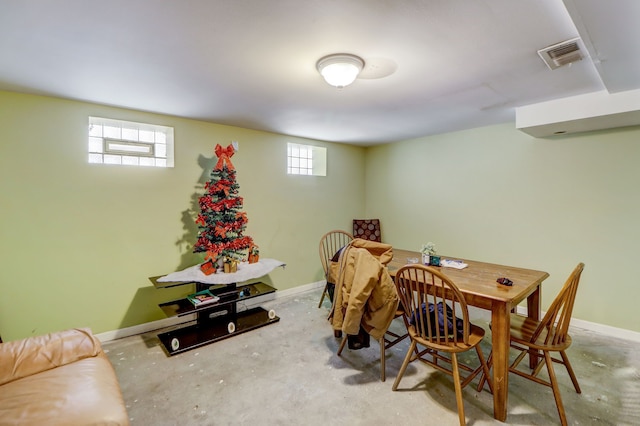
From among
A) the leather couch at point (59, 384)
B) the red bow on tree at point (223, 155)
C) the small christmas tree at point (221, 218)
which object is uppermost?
the red bow on tree at point (223, 155)

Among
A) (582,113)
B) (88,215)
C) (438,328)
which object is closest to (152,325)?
(88,215)

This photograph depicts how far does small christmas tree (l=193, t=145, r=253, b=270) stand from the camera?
2.95 m

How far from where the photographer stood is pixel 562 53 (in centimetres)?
182

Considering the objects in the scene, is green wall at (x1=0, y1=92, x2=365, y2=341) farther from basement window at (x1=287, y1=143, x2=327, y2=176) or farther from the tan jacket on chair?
the tan jacket on chair

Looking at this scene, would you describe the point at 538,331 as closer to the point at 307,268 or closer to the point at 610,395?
the point at 610,395

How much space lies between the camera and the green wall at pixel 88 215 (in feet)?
8.11

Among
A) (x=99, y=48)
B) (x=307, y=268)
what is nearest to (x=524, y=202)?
(x=307, y=268)

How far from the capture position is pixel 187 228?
10.8 feet

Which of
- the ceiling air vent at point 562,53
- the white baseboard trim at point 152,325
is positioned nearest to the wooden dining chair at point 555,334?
the ceiling air vent at point 562,53

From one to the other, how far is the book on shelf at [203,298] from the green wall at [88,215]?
43 cm

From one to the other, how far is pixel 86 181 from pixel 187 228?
0.99m

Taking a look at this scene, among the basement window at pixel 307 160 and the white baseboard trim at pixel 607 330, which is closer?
the white baseboard trim at pixel 607 330

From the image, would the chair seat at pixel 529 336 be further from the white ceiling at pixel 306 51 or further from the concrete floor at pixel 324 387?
the white ceiling at pixel 306 51

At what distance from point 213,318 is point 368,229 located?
104 inches
